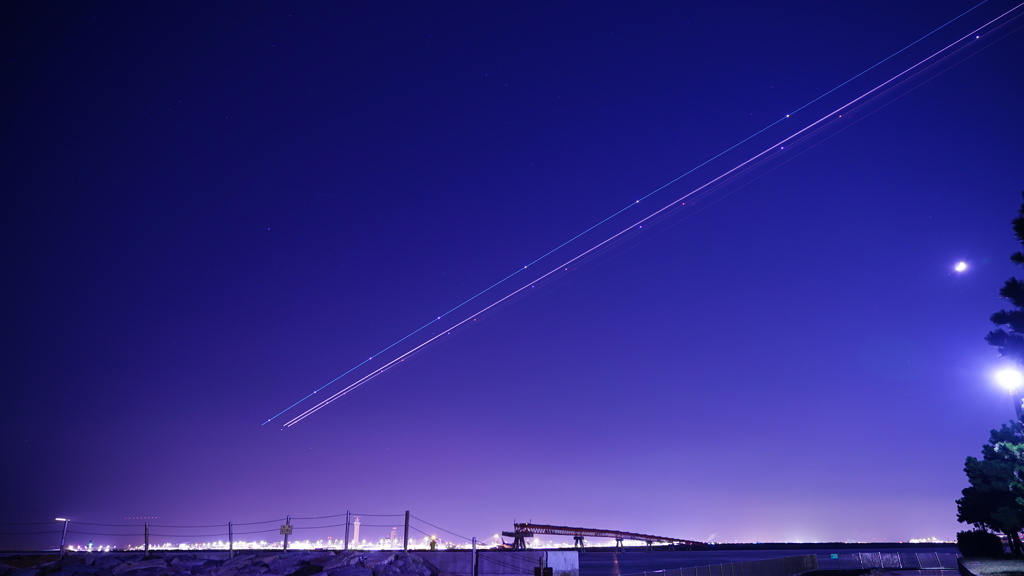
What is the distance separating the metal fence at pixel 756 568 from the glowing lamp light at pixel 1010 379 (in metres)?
14.0

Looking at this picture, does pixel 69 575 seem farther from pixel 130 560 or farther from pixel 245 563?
pixel 245 563

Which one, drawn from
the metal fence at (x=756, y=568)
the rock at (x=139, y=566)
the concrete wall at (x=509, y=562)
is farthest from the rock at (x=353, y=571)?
the metal fence at (x=756, y=568)

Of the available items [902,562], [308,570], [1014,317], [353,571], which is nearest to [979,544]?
[902,562]

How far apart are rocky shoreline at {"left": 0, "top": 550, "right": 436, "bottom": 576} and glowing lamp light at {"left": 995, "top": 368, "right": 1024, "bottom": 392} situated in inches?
1030

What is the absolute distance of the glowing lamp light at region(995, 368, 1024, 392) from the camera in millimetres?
27581

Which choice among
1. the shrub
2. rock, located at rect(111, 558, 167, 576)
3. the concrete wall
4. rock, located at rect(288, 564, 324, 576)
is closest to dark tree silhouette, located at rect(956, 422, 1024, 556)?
the shrub

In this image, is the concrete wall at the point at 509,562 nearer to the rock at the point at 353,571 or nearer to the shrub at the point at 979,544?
the rock at the point at 353,571

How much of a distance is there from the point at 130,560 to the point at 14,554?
18.2 feet

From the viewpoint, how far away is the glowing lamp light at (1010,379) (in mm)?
27581

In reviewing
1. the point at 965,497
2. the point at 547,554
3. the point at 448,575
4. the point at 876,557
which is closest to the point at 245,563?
the point at 448,575

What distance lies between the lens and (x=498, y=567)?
70.3ft

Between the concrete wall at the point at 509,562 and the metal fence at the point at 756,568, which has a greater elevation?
the concrete wall at the point at 509,562

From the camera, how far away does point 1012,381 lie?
92.3 ft

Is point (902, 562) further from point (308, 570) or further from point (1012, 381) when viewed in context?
point (308, 570)
